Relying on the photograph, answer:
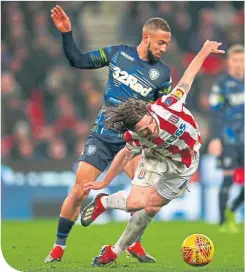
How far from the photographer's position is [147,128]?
26.4ft

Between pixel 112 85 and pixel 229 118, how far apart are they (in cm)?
455

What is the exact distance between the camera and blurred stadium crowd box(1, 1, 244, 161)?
1809 centimetres

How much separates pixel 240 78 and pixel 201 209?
303cm

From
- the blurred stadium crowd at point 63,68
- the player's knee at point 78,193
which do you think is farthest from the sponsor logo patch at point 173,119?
the blurred stadium crowd at point 63,68

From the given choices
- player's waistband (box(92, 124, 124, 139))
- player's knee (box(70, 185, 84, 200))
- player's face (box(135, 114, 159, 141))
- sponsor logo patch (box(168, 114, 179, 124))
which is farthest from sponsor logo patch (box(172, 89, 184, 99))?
player's knee (box(70, 185, 84, 200))

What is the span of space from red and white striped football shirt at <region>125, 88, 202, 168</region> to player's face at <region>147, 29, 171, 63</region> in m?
0.98

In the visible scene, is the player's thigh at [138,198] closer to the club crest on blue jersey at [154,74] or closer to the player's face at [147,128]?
the player's face at [147,128]

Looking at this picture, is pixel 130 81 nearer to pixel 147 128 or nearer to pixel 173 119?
pixel 173 119

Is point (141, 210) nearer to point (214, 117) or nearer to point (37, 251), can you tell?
point (37, 251)

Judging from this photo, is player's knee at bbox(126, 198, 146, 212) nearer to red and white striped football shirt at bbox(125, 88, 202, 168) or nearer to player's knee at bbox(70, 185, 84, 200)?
red and white striped football shirt at bbox(125, 88, 202, 168)

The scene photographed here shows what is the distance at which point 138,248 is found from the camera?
380 inches

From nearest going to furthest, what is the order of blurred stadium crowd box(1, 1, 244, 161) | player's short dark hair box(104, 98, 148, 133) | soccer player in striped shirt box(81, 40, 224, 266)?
player's short dark hair box(104, 98, 148, 133)
soccer player in striped shirt box(81, 40, 224, 266)
blurred stadium crowd box(1, 1, 244, 161)

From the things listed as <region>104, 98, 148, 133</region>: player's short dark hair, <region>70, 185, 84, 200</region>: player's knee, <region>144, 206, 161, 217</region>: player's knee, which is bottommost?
<region>144, 206, 161, 217</region>: player's knee

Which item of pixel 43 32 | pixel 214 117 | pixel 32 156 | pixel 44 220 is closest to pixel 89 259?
pixel 214 117
